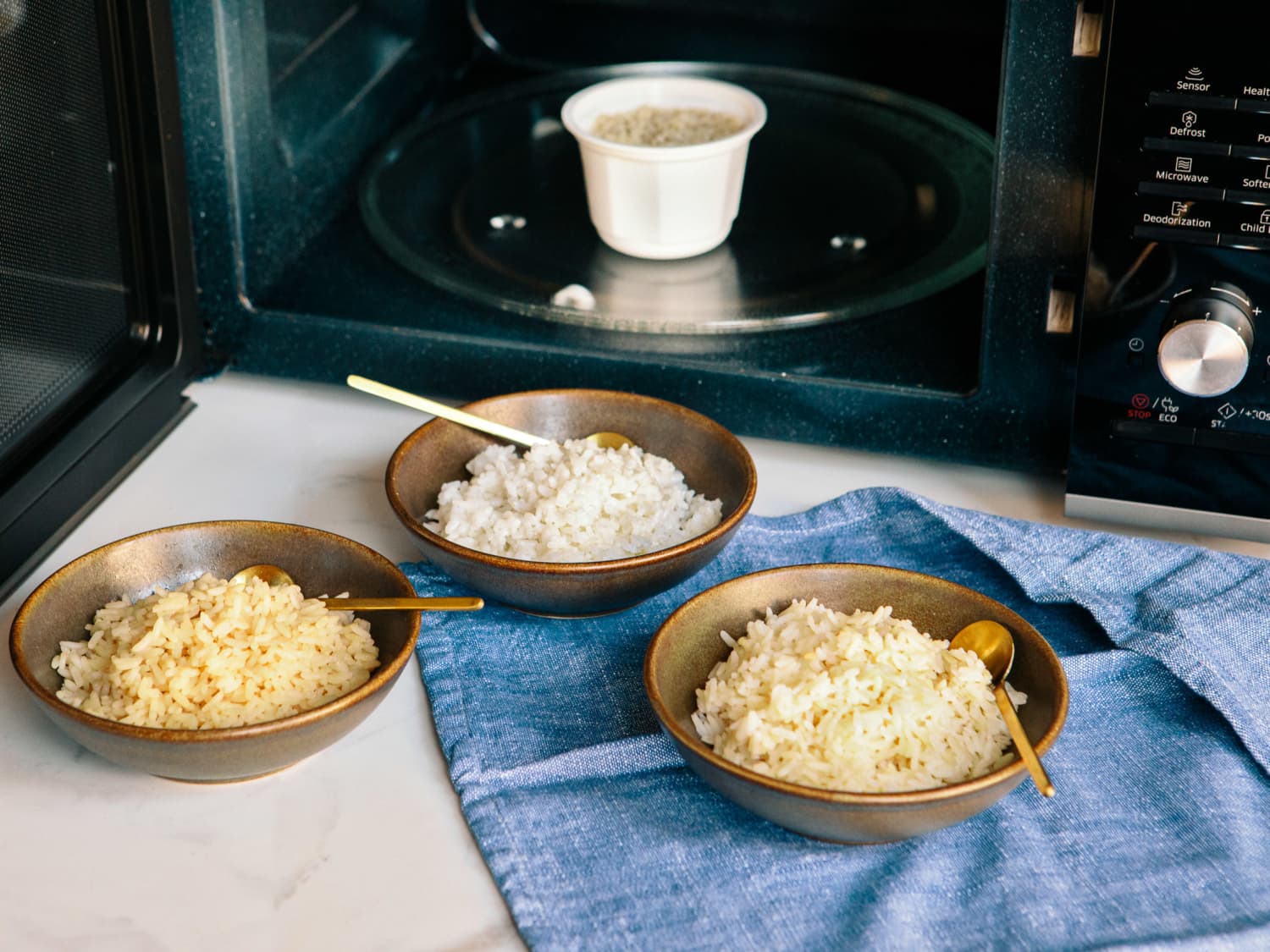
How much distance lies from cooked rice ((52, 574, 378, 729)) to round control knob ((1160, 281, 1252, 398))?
18.2 inches

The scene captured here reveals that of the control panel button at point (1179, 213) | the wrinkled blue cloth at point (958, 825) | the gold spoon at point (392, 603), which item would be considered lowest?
the wrinkled blue cloth at point (958, 825)

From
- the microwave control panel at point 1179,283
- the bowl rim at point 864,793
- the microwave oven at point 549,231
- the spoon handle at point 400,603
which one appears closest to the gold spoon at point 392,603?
the spoon handle at point 400,603

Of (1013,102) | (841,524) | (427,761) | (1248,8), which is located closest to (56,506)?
(427,761)

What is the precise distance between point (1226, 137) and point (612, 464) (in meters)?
0.38

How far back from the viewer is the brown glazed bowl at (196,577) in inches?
25.1

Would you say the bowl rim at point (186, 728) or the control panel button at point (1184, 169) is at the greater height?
the control panel button at point (1184, 169)

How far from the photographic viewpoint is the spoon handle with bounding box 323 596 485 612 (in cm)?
72

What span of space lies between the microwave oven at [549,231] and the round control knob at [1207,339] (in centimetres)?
2

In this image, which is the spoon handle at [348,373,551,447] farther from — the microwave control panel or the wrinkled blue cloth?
the microwave control panel

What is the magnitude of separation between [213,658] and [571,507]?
0.74ft

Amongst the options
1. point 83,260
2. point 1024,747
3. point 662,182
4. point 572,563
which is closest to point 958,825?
point 1024,747

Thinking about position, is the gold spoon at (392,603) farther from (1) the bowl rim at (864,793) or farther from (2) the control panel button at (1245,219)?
(2) the control panel button at (1245,219)

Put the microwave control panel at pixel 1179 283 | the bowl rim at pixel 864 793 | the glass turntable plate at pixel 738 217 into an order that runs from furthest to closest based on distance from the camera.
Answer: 1. the glass turntable plate at pixel 738 217
2. the microwave control panel at pixel 1179 283
3. the bowl rim at pixel 864 793

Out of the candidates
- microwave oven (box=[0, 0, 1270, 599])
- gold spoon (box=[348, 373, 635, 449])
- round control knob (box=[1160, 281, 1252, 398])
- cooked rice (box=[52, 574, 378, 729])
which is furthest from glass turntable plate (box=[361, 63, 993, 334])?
cooked rice (box=[52, 574, 378, 729])
